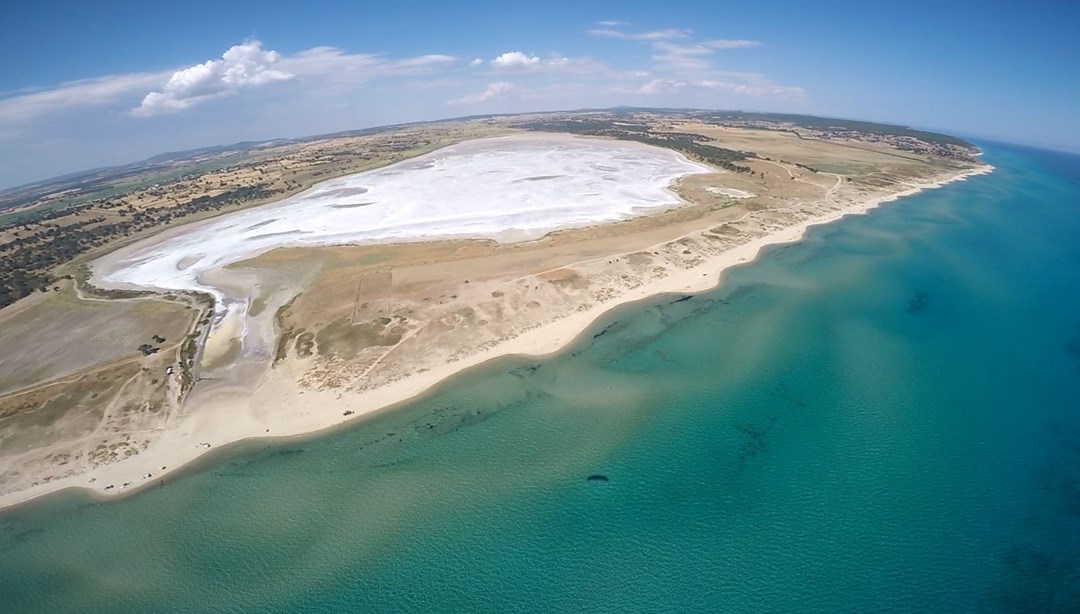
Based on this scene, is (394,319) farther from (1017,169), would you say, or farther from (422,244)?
(1017,169)

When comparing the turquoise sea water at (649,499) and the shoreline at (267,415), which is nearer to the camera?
the turquoise sea water at (649,499)

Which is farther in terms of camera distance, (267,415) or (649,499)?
(267,415)

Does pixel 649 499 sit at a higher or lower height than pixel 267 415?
lower

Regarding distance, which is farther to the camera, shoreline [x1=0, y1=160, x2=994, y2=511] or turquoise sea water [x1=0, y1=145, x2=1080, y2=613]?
shoreline [x1=0, y1=160, x2=994, y2=511]

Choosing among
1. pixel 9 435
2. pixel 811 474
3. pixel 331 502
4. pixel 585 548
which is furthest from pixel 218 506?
pixel 811 474
